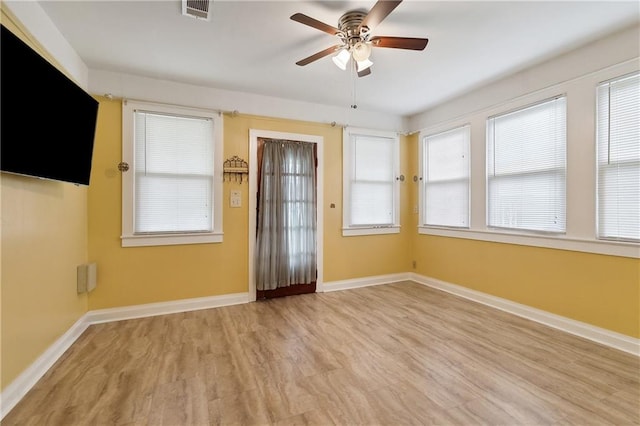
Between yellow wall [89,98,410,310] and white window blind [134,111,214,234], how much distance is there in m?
0.20

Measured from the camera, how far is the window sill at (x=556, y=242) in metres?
2.57

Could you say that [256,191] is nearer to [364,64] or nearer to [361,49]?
[364,64]

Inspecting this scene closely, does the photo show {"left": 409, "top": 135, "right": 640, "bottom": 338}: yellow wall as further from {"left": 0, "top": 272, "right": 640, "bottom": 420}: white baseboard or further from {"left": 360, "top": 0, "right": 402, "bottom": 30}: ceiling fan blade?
{"left": 360, "top": 0, "right": 402, "bottom": 30}: ceiling fan blade

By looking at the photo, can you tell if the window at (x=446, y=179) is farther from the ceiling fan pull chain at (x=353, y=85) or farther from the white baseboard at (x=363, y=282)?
the ceiling fan pull chain at (x=353, y=85)

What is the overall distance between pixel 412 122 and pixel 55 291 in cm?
513

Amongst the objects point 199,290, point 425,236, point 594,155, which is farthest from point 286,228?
point 594,155

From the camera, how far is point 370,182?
187 inches

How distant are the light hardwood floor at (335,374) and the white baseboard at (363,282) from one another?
104cm

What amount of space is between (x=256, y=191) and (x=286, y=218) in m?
0.56

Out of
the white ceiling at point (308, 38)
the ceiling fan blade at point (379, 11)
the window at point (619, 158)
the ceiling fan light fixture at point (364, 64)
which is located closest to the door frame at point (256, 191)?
the white ceiling at point (308, 38)

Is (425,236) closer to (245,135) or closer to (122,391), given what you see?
(245,135)

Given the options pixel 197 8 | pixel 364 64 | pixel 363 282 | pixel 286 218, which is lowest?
pixel 363 282

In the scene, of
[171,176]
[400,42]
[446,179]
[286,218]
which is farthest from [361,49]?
[446,179]

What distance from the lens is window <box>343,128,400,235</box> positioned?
180 inches
